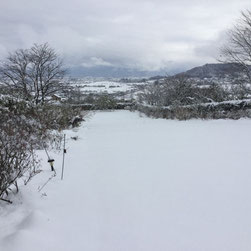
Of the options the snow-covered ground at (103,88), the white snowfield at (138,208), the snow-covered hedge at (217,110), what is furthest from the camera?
the snow-covered ground at (103,88)

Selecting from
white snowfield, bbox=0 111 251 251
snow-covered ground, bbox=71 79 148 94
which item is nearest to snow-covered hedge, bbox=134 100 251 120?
white snowfield, bbox=0 111 251 251

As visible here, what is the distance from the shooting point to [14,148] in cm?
327

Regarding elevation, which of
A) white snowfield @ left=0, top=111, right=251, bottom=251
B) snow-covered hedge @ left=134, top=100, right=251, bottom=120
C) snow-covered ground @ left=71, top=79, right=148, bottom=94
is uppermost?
snow-covered ground @ left=71, top=79, right=148, bottom=94

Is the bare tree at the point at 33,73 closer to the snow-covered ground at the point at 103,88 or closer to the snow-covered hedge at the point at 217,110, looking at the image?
the snow-covered ground at the point at 103,88

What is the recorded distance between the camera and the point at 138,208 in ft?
9.25

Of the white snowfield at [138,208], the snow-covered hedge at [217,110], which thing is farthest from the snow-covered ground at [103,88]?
the white snowfield at [138,208]

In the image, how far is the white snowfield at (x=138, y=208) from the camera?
217cm

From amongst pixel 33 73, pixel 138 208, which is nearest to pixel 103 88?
pixel 33 73

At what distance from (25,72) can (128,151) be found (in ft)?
51.8

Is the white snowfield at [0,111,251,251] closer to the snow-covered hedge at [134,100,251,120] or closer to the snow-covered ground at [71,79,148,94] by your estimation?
the snow-covered hedge at [134,100,251,120]

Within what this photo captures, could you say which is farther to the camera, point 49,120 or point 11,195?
point 49,120

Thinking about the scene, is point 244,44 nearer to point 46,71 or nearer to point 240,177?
point 240,177

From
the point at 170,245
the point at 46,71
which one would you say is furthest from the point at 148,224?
the point at 46,71

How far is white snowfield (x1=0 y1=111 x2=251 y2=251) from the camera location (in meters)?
2.17
